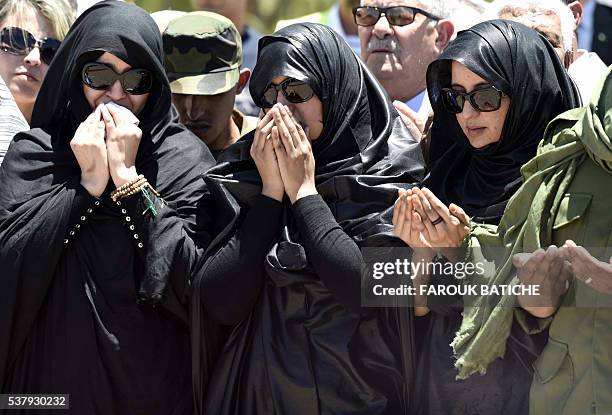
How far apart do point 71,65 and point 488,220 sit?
5.36ft

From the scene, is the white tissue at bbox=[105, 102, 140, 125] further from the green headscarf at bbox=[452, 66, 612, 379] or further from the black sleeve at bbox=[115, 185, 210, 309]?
the green headscarf at bbox=[452, 66, 612, 379]

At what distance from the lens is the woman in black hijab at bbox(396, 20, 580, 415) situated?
452cm

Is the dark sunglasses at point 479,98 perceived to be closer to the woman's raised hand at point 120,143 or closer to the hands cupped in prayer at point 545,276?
the hands cupped in prayer at point 545,276

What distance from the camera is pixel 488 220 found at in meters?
4.59

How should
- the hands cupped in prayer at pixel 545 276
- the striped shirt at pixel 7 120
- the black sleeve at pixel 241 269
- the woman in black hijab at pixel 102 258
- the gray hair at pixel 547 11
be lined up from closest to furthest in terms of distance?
the hands cupped in prayer at pixel 545 276 < the black sleeve at pixel 241 269 < the woman in black hijab at pixel 102 258 < the striped shirt at pixel 7 120 < the gray hair at pixel 547 11

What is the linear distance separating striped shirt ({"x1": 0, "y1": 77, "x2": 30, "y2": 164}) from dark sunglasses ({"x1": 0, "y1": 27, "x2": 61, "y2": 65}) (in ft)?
1.54

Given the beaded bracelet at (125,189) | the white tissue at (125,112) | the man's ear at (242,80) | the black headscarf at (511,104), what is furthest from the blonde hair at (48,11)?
the black headscarf at (511,104)

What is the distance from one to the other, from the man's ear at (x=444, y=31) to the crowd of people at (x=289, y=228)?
126 centimetres

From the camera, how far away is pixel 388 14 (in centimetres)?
619

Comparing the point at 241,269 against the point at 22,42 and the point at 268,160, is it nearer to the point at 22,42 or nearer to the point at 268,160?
the point at 268,160

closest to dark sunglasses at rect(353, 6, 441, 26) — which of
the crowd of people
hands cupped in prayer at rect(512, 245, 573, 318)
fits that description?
the crowd of people

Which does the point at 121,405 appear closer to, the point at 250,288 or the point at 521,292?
the point at 250,288

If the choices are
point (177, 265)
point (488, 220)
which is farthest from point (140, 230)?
point (488, 220)

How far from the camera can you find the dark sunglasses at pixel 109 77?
504 centimetres
